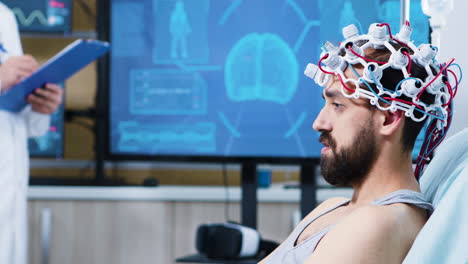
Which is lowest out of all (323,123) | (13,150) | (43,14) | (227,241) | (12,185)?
(227,241)

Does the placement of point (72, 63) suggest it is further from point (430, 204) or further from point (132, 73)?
point (430, 204)

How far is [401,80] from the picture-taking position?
3.57 ft

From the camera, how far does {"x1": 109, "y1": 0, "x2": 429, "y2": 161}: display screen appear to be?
85.3 inches

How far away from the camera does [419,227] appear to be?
1.07m

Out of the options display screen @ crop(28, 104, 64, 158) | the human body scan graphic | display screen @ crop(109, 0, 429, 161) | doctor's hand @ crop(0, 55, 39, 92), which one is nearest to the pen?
doctor's hand @ crop(0, 55, 39, 92)

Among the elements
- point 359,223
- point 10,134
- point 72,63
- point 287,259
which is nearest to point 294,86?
point 72,63

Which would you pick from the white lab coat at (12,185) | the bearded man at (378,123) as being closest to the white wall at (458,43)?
the bearded man at (378,123)

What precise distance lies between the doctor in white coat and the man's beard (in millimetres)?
1138

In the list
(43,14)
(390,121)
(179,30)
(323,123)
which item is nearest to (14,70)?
(179,30)

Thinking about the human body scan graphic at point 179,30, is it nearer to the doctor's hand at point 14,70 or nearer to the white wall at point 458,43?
the doctor's hand at point 14,70

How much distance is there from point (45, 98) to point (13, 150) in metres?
0.19

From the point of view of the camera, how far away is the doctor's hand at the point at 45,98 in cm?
204

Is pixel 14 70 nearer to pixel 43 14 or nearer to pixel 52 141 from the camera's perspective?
pixel 52 141

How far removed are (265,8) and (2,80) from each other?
0.86 meters
